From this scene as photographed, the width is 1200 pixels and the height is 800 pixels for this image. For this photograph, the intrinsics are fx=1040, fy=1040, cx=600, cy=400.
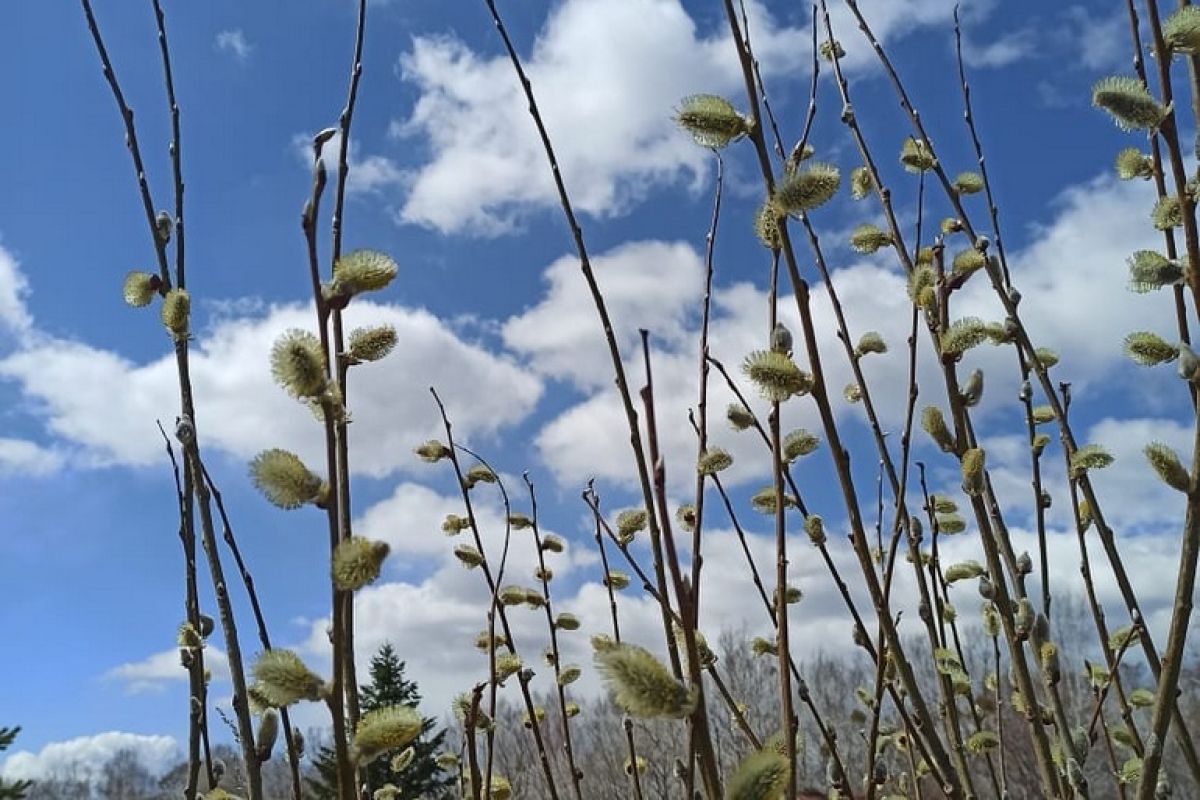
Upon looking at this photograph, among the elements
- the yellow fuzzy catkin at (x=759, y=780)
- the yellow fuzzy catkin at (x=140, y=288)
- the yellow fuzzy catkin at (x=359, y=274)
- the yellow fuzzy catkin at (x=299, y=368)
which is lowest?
the yellow fuzzy catkin at (x=759, y=780)

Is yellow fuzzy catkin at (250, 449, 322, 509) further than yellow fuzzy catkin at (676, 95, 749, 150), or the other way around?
yellow fuzzy catkin at (676, 95, 749, 150)

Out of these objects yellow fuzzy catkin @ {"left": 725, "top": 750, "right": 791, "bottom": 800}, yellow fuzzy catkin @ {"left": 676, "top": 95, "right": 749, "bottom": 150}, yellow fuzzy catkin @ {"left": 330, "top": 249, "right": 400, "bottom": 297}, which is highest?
yellow fuzzy catkin @ {"left": 676, "top": 95, "right": 749, "bottom": 150}

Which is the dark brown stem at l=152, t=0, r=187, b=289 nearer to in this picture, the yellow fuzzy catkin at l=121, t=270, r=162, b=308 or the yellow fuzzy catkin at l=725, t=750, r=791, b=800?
the yellow fuzzy catkin at l=121, t=270, r=162, b=308

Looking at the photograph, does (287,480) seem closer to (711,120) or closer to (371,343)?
(371,343)

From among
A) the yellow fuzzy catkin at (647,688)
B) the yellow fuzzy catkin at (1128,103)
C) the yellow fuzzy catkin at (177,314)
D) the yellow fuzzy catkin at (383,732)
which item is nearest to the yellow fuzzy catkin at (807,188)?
the yellow fuzzy catkin at (1128,103)

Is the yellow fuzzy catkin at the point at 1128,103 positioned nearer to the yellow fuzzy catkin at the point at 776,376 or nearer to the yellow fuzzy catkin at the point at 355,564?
→ the yellow fuzzy catkin at the point at 776,376

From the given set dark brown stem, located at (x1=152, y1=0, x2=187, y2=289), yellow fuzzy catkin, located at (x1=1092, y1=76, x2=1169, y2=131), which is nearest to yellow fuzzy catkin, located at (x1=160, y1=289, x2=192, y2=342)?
dark brown stem, located at (x1=152, y1=0, x2=187, y2=289)

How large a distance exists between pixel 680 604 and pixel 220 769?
4.15ft

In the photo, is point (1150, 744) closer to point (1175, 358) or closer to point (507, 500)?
point (1175, 358)

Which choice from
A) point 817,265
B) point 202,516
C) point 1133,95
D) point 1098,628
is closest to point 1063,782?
point 1098,628

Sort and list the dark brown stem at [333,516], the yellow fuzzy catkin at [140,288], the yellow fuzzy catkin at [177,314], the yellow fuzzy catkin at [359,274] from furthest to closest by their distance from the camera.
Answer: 1. the yellow fuzzy catkin at [140,288]
2. the yellow fuzzy catkin at [177,314]
3. the yellow fuzzy catkin at [359,274]
4. the dark brown stem at [333,516]

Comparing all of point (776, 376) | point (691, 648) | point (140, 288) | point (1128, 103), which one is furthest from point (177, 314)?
point (1128, 103)

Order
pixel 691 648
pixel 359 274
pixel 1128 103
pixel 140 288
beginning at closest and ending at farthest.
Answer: pixel 691 648, pixel 359 274, pixel 1128 103, pixel 140 288

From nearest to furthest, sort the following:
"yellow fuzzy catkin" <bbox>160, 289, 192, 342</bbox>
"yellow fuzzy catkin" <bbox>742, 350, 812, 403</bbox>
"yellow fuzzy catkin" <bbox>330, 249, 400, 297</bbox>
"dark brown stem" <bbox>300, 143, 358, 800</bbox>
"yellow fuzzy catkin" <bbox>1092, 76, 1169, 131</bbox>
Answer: "dark brown stem" <bbox>300, 143, 358, 800</bbox> → "yellow fuzzy catkin" <bbox>330, 249, 400, 297</bbox> → "yellow fuzzy catkin" <bbox>742, 350, 812, 403</bbox> → "yellow fuzzy catkin" <bbox>1092, 76, 1169, 131</bbox> → "yellow fuzzy catkin" <bbox>160, 289, 192, 342</bbox>
